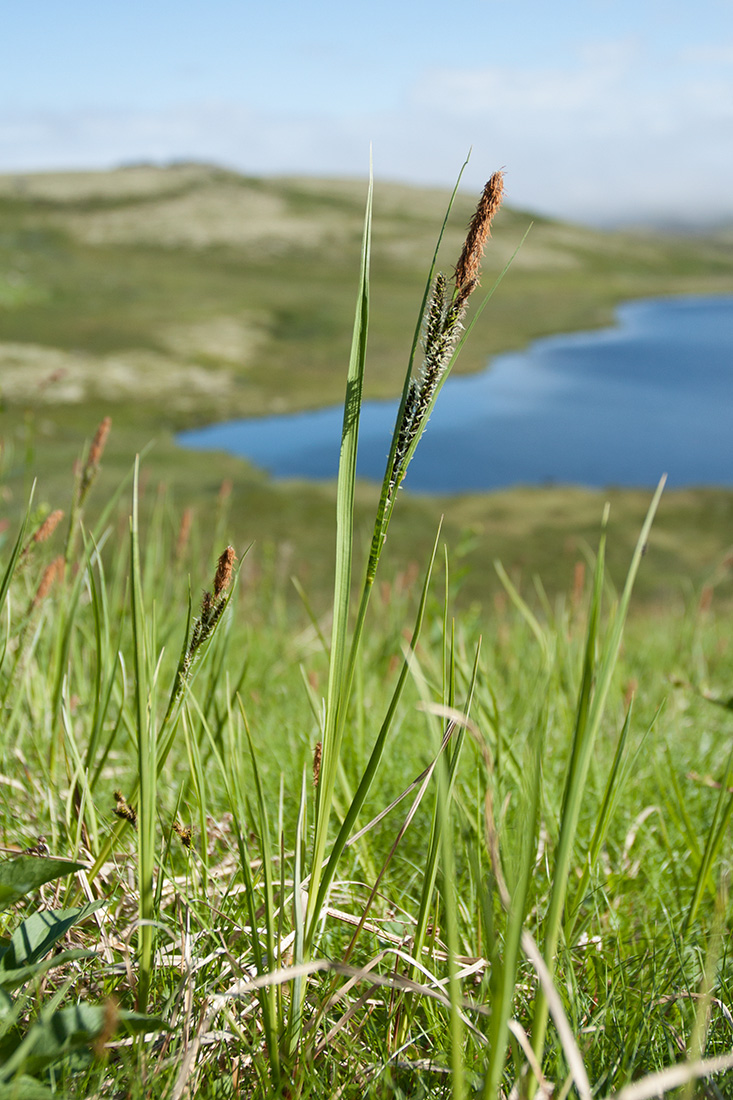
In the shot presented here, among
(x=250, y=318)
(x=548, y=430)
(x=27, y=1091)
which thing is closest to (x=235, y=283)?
(x=250, y=318)

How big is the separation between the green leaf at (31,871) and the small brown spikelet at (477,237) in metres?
0.87

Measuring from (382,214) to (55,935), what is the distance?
120605mm

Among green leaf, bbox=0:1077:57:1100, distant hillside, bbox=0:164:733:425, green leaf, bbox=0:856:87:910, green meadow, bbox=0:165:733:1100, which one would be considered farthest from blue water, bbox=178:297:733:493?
green leaf, bbox=0:1077:57:1100

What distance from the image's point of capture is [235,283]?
6875cm

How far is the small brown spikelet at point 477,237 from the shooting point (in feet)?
2.76

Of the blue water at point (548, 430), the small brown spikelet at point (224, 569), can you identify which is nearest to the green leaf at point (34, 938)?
the small brown spikelet at point (224, 569)

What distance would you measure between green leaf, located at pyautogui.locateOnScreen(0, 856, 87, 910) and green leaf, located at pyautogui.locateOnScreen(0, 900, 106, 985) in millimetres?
45

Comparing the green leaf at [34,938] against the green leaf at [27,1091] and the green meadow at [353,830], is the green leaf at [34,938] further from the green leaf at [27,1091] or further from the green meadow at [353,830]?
the green leaf at [27,1091]

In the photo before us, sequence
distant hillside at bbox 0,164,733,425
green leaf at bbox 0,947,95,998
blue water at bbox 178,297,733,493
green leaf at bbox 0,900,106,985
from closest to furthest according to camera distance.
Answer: green leaf at bbox 0,947,95,998 < green leaf at bbox 0,900,106,985 < blue water at bbox 178,297,733,493 < distant hillside at bbox 0,164,733,425

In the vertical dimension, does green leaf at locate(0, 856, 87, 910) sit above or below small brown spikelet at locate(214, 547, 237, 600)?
below

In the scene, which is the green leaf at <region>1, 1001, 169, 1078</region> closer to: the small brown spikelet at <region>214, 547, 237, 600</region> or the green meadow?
the green meadow

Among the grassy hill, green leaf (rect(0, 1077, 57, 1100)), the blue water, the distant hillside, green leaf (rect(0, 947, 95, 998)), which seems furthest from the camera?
the distant hillside

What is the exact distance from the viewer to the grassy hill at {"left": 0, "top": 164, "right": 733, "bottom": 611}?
72.7ft

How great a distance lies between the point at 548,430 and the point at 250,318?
2750 centimetres
